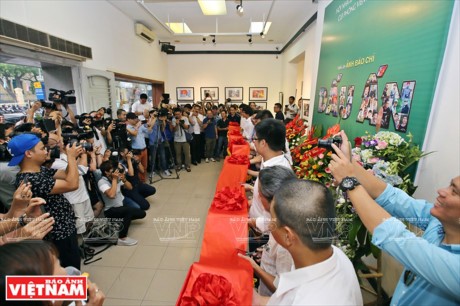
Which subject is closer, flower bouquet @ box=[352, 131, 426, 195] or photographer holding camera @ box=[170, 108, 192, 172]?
flower bouquet @ box=[352, 131, 426, 195]

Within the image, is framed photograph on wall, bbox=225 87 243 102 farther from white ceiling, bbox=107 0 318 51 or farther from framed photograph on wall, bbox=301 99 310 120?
framed photograph on wall, bbox=301 99 310 120

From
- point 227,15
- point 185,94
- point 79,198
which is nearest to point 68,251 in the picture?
point 79,198

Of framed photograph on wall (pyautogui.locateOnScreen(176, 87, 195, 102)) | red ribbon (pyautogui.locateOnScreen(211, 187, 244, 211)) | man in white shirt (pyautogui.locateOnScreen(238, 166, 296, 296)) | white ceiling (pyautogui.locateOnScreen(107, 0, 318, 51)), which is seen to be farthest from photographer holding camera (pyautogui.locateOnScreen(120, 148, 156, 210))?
framed photograph on wall (pyautogui.locateOnScreen(176, 87, 195, 102))

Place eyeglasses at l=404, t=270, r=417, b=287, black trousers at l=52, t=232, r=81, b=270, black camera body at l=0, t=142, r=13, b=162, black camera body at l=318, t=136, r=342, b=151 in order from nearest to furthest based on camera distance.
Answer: eyeglasses at l=404, t=270, r=417, b=287 → black camera body at l=318, t=136, r=342, b=151 → black trousers at l=52, t=232, r=81, b=270 → black camera body at l=0, t=142, r=13, b=162

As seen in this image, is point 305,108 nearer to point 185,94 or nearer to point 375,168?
point 375,168

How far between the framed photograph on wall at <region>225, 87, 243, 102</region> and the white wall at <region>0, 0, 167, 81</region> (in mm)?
3508

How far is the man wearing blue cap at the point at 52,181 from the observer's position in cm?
169

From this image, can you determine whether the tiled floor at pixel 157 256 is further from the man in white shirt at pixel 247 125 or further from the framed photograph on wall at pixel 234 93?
the framed photograph on wall at pixel 234 93

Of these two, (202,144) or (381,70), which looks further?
(202,144)

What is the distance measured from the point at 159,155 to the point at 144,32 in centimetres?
415

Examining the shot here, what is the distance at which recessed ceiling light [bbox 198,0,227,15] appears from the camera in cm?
531

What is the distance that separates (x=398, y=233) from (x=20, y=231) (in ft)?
6.47

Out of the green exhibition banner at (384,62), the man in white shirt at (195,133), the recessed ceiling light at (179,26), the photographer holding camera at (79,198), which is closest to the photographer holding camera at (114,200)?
the photographer holding camera at (79,198)

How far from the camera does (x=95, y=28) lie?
507cm
